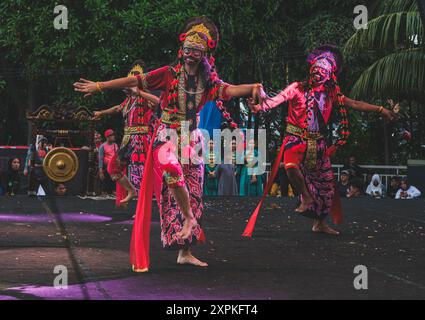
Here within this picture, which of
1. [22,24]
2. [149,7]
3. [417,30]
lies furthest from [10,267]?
[22,24]

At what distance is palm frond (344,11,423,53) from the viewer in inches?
779

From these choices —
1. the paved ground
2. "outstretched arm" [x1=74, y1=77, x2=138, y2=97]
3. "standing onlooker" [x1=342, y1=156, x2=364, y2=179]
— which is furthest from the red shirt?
"standing onlooker" [x1=342, y1=156, x2=364, y2=179]

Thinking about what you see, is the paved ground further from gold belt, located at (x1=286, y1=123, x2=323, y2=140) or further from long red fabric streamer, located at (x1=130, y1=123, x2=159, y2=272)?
gold belt, located at (x1=286, y1=123, x2=323, y2=140)

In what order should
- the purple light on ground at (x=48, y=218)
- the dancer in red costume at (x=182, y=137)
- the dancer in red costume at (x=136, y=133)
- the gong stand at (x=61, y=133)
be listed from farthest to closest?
the gong stand at (x=61, y=133)
the dancer in red costume at (x=136, y=133)
the purple light on ground at (x=48, y=218)
the dancer in red costume at (x=182, y=137)

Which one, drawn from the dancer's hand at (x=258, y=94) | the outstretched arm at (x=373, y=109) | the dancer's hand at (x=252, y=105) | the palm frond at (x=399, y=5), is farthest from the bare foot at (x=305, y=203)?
the palm frond at (x=399, y=5)

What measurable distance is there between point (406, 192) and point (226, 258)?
11972mm

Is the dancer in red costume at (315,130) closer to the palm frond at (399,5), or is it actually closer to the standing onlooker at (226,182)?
the standing onlooker at (226,182)

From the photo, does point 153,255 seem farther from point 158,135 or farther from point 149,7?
point 149,7

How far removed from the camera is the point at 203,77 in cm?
834

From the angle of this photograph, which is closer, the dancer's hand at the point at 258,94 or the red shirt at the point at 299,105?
the dancer's hand at the point at 258,94

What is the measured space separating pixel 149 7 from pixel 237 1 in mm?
2231

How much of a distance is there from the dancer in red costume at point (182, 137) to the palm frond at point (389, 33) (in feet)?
39.9

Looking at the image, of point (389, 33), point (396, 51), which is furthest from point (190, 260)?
point (396, 51)

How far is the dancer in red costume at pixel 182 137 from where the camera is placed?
8109 mm
